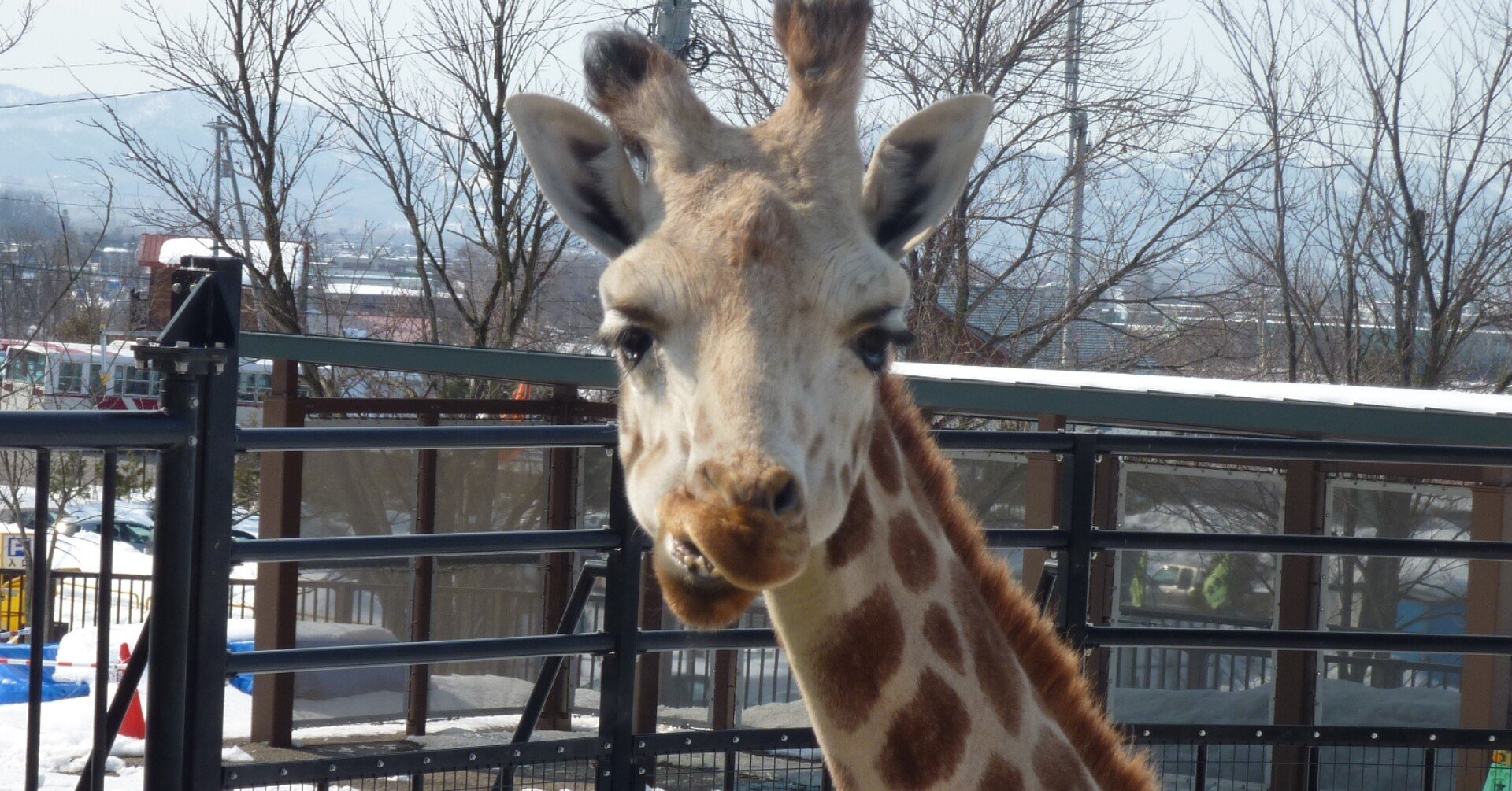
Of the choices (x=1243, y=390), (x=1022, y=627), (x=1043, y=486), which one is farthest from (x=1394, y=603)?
(x=1022, y=627)

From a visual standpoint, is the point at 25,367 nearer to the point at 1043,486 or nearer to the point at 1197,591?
the point at 1043,486

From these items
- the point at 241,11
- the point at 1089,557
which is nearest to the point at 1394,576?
the point at 1089,557

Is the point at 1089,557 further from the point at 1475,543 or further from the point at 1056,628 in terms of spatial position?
the point at 1475,543

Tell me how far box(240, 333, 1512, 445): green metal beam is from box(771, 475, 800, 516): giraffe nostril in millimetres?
5114

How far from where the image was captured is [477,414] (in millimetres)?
9805

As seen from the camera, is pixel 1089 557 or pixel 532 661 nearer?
pixel 1089 557

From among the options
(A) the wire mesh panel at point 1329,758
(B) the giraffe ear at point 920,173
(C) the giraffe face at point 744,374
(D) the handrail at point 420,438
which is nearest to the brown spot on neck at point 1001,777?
(C) the giraffe face at point 744,374

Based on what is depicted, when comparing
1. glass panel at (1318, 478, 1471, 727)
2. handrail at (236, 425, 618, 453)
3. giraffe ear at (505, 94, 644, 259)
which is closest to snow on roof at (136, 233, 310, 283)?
glass panel at (1318, 478, 1471, 727)

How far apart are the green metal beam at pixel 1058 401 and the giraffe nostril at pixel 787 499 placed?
511cm

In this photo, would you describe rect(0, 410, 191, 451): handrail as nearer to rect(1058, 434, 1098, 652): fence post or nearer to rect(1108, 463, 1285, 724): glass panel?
rect(1058, 434, 1098, 652): fence post

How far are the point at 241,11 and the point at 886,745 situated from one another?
18058 millimetres

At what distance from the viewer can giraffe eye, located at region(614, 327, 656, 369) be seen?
7.09ft

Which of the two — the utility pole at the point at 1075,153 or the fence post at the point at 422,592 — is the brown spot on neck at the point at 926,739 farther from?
the utility pole at the point at 1075,153

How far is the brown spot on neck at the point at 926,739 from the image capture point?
7.54ft
